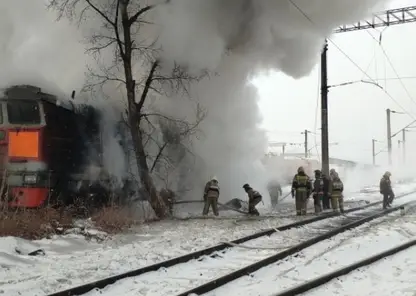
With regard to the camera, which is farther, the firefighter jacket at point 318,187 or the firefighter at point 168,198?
the firefighter jacket at point 318,187

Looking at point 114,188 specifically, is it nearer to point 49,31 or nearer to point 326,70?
point 49,31

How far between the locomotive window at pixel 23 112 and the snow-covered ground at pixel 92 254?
230 centimetres

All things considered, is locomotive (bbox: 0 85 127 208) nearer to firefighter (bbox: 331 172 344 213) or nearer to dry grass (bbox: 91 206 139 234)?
dry grass (bbox: 91 206 139 234)

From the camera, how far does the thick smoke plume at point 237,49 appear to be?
45.8ft

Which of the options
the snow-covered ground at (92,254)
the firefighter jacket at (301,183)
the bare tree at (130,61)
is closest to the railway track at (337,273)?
the snow-covered ground at (92,254)

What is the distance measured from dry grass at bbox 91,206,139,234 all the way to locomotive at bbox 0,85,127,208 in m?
0.75

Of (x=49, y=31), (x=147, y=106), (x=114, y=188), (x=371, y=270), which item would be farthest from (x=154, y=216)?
(x=371, y=270)

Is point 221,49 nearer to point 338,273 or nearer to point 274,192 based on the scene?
point 274,192

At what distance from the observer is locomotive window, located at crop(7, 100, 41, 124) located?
8961 millimetres

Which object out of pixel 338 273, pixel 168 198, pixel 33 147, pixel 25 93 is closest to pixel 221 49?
pixel 168 198

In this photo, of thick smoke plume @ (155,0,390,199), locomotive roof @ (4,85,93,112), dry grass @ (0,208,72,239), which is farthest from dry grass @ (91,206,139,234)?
thick smoke plume @ (155,0,390,199)

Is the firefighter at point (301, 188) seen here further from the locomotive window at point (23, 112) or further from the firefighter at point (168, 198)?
the locomotive window at point (23, 112)

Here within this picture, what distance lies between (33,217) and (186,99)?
8.03 m

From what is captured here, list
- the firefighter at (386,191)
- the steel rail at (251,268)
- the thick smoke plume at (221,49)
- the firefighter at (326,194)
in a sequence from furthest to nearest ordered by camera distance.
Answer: the firefighter at (386,191) < the firefighter at (326,194) < the thick smoke plume at (221,49) < the steel rail at (251,268)
